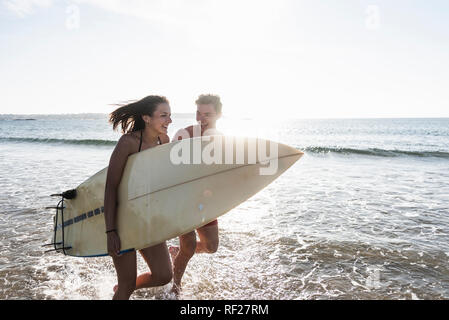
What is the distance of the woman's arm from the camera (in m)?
2.58

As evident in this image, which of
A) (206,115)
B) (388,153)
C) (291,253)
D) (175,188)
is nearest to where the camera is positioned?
(175,188)

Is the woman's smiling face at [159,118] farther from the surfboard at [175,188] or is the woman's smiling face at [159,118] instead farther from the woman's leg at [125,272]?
the woman's leg at [125,272]

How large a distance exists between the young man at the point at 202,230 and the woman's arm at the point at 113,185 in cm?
86

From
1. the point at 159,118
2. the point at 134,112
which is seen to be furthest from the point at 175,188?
the point at 134,112

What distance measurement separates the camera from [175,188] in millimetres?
2941

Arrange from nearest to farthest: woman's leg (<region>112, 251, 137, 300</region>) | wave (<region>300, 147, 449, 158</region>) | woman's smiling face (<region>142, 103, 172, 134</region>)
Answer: woman's leg (<region>112, 251, 137, 300</region>)
woman's smiling face (<region>142, 103, 172, 134</region>)
wave (<region>300, 147, 449, 158</region>)

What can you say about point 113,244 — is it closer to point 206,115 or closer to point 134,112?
point 134,112

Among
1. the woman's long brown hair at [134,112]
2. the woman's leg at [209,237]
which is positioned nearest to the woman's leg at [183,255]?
the woman's leg at [209,237]

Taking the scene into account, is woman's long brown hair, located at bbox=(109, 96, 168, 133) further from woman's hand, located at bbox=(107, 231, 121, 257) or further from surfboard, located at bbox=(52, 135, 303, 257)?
woman's hand, located at bbox=(107, 231, 121, 257)

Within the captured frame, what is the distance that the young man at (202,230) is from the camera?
3359 mm

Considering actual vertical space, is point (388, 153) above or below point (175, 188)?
below

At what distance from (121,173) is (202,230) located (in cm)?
120

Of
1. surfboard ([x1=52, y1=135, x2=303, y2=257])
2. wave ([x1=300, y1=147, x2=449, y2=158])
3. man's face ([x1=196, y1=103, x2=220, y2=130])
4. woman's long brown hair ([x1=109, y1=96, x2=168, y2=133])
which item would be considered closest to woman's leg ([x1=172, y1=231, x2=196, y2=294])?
surfboard ([x1=52, y1=135, x2=303, y2=257])

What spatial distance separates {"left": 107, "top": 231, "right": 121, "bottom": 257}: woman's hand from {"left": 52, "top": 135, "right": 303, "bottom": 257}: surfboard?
59 mm
